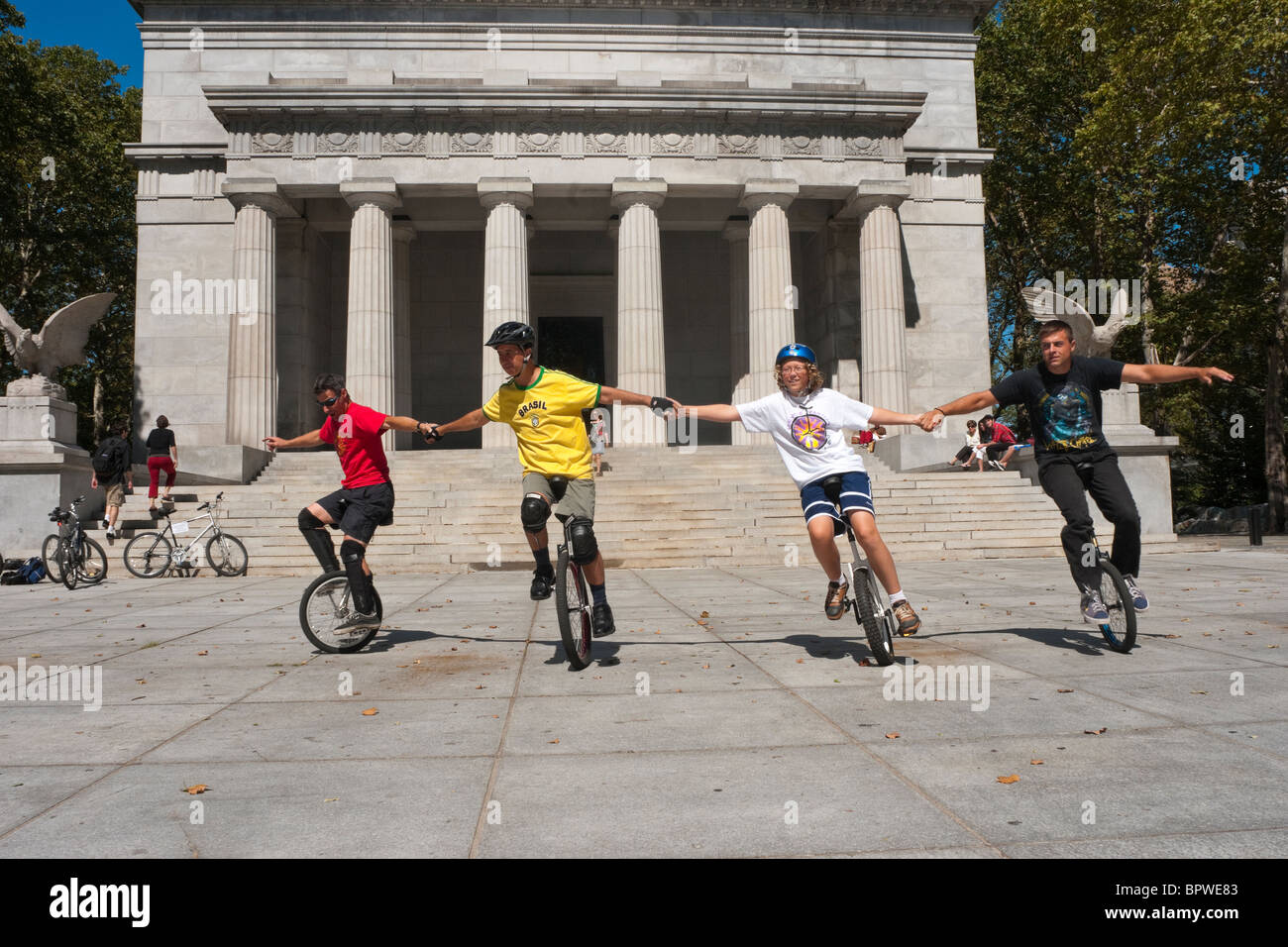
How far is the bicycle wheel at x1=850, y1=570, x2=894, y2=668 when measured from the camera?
599 centimetres

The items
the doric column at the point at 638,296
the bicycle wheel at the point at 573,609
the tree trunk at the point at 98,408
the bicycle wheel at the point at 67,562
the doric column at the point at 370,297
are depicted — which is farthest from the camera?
the tree trunk at the point at 98,408

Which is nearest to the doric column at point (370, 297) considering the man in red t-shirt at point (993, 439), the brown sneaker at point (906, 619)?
the man in red t-shirt at point (993, 439)

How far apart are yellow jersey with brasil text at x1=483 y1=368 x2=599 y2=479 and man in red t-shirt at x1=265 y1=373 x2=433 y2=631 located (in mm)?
915

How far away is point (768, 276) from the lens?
26.4 metres

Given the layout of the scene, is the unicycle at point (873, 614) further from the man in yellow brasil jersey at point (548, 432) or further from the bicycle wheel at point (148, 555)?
the bicycle wheel at point (148, 555)

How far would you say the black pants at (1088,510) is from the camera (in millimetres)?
6691

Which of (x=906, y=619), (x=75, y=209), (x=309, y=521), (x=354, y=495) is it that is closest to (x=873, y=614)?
(x=906, y=619)

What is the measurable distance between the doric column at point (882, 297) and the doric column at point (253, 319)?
16815 mm

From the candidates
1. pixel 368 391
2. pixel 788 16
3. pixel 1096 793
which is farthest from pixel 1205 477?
pixel 1096 793

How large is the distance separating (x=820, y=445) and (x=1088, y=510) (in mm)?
2136

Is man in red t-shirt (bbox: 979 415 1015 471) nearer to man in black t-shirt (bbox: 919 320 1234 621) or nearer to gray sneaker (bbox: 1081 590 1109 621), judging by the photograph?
man in black t-shirt (bbox: 919 320 1234 621)

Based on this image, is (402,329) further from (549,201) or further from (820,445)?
(820,445)

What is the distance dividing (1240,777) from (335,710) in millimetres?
4260

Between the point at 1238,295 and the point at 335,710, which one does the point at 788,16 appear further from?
the point at 335,710
